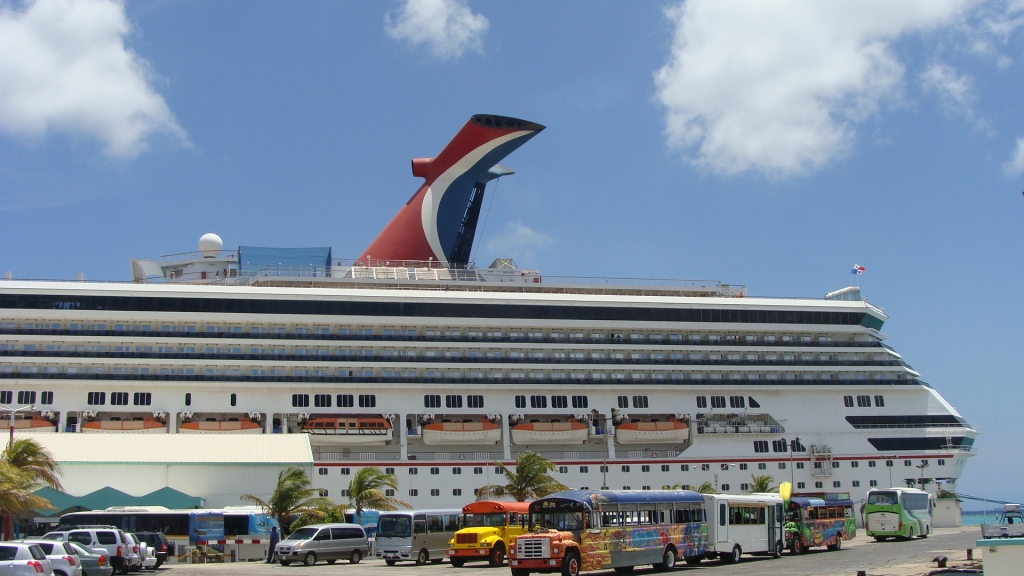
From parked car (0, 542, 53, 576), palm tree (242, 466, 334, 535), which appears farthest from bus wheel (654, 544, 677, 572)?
palm tree (242, 466, 334, 535)

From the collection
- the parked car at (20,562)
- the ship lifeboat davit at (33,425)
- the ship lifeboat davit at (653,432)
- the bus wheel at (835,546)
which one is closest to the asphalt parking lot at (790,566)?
the bus wheel at (835,546)

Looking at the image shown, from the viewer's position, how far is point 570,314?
55.2 m

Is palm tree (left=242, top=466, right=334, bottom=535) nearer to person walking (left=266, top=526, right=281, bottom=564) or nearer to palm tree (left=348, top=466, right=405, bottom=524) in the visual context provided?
palm tree (left=348, top=466, right=405, bottom=524)

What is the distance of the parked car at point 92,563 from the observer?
26234 millimetres

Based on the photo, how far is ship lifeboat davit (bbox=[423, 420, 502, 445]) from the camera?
5041 centimetres

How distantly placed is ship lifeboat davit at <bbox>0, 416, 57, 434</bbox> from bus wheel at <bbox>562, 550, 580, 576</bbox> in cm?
3231

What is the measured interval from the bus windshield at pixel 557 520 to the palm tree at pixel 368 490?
725 inches

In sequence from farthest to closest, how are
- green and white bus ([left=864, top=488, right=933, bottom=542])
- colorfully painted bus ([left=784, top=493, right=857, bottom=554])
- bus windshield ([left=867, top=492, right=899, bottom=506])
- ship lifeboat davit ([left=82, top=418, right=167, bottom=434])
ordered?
ship lifeboat davit ([left=82, top=418, right=167, bottom=434])
bus windshield ([left=867, top=492, right=899, bottom=506])
green and white bus ([left=864, top=488, right=933, bottom=542])
colorfully painted bus ([left=784, top=493, right=857, bottom=554])

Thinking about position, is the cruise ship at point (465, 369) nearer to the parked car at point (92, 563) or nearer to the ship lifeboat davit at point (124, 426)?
the ship lifeboat davit at point (124, 426)

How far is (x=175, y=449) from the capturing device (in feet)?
139

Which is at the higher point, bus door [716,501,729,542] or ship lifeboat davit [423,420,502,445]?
ship lifeboat davit [423,420,502,445]

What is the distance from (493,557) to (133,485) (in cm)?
1774

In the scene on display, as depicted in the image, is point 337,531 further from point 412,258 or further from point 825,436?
point 825,436

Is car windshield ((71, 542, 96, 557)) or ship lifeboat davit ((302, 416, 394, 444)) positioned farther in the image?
ship lifeboat davit ((302, 416, 394, 444))
